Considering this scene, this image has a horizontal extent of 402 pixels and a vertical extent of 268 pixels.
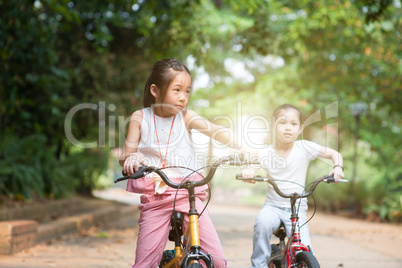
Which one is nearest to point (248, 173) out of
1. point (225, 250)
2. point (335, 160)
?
point (335, 160)

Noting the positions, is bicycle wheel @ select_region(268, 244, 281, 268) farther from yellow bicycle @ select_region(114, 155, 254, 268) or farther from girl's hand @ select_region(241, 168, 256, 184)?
yellow bicycle @ select_region(114, 155, 254, 268)

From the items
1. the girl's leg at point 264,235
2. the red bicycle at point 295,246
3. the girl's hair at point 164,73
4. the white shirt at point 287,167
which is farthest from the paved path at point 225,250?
the girl's hair at point 164,73

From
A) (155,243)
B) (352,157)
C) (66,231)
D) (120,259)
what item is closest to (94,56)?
(66,231)

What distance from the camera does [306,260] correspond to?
3.00m

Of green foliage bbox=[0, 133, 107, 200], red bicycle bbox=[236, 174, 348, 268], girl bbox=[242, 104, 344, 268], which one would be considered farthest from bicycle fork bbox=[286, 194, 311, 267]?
green foliage bbox=[0, 133, 107, 200]

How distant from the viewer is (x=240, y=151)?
284cm

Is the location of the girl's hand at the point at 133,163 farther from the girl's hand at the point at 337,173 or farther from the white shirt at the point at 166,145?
the girl's hand at the point at 337,173

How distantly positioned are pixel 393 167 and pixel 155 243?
13.1 m

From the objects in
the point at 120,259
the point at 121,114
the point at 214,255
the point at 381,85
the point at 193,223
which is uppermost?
the point at 381,85

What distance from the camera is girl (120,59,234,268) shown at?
2.94 m

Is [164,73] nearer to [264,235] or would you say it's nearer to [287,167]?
[287,167]

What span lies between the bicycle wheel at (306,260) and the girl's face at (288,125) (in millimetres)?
957

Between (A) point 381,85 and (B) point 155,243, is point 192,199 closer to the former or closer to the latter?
(B) point 155,243

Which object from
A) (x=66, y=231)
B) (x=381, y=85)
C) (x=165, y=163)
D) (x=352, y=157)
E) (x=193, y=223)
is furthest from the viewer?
(x=352, y=157)
